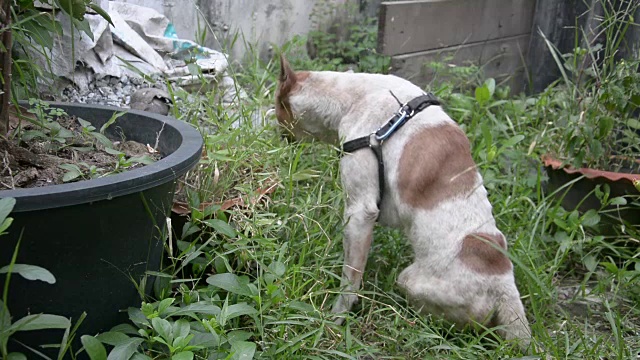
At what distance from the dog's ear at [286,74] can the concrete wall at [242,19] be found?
1.94 meters

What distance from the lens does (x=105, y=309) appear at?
230 centimetres

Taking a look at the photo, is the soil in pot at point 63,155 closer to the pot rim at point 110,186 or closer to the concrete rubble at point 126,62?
the pot rim at point 110,186

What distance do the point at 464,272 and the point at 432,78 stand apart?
9.63 ft

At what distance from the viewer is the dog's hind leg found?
3.04m

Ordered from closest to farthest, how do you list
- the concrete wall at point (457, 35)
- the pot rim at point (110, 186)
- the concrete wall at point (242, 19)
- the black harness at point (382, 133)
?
1. the pot rim at point (110, 186)
2. the black harness at point (382, 133)
3. the concrete wall at point (457, 35)
4. the concrete wall at point (242, 19)

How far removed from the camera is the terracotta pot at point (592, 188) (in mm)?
3706

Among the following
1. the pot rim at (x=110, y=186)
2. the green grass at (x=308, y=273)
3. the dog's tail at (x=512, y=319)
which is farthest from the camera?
Answer: the dog's tail at (x=512, y=319)

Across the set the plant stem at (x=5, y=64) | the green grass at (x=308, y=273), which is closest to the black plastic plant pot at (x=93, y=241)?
the green grass at (x=308, y=273)

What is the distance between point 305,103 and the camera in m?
3.29

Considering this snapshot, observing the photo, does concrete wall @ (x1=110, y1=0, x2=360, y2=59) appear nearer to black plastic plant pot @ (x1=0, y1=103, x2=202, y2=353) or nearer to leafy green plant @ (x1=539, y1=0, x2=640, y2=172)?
leafy green plant @ (x1=539, y1=0, x2=640, y2=172)

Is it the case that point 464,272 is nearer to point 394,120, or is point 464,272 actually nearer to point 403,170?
point 403,170

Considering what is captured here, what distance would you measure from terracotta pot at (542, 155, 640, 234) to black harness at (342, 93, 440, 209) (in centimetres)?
104

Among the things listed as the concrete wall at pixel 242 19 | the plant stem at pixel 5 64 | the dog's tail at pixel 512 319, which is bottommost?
the dog's tail at pixel 512 319

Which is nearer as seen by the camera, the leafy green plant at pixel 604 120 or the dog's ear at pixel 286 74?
the dog's ear at pixel 286 74
